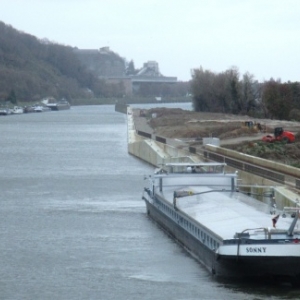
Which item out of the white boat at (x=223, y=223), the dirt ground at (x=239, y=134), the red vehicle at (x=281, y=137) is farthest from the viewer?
the red vehicle at (x=281, y=137)

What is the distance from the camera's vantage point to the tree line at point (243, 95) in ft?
246

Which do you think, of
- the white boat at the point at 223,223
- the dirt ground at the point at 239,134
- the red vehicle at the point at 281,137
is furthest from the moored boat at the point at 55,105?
the white boat at the point at 223,223

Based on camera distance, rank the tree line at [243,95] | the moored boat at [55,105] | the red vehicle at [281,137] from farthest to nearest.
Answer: the moored boat at [55,105] < the tree line at [243,95] < the red vehicle at [281,137]

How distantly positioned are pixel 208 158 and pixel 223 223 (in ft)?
70.3

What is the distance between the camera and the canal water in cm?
1951

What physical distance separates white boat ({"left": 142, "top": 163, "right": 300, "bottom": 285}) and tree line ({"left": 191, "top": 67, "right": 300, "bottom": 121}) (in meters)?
45.2

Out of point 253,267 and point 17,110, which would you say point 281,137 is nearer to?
point 253,267

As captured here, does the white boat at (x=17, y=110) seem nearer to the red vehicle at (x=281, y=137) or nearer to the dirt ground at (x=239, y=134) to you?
the dirt ground at (x=239, y=134)

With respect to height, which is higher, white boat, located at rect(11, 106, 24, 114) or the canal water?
the canal water

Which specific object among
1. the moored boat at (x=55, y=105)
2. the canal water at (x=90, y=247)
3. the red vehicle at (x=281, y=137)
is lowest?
the moored boat at (x=55, y=105)

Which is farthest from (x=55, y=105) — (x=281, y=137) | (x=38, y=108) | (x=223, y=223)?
(x=223, y=223)

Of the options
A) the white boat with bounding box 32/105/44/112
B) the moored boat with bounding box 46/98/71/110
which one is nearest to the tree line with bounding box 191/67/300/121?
the white boat with bounding box 32/105/44/112

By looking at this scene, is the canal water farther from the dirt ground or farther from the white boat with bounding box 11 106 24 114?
the white boat with bounding box 11 106 24 114

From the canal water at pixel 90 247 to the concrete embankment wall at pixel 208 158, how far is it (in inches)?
97.4
